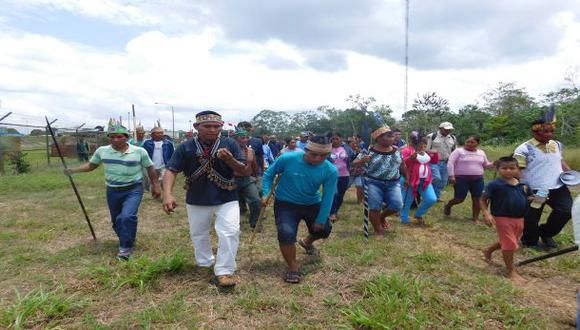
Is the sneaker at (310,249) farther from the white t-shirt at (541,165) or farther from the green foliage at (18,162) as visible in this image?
the green foliage at (18,162)

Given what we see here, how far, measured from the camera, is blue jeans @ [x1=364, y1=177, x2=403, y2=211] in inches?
238

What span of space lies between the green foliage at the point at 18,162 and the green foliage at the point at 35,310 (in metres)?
13.1

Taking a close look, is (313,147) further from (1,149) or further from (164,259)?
(1,149)

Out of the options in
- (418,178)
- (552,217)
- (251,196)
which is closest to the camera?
(552,217)

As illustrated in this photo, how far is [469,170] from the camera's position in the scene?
24.1 feet

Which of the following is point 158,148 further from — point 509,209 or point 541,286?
point 541,286

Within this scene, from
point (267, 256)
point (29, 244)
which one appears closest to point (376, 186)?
point (267, 256)

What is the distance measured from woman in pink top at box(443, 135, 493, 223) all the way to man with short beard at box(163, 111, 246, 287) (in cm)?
475

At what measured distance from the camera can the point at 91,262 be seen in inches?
194

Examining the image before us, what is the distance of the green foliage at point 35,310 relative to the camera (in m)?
3.39

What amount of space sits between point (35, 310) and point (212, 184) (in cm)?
194

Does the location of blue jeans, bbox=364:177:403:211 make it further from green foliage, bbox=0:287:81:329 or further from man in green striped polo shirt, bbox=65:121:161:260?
green foliage, bbox=0:287:81:329

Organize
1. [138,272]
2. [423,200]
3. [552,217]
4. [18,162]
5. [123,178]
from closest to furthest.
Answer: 1. [138,272]
2. [123,178]
3. [552,217]
4. [423,200]
5. [18,162]

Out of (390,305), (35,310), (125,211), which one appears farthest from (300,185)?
(35,310)
